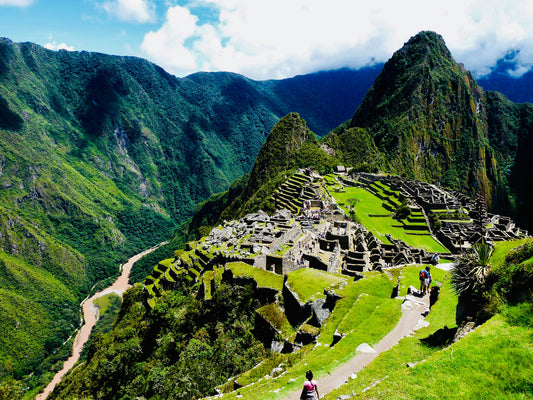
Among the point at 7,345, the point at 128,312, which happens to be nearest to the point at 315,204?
the point at 128,312

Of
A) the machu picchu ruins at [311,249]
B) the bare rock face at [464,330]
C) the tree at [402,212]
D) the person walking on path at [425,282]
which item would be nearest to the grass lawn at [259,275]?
the machu picchu ruins at [311,249]

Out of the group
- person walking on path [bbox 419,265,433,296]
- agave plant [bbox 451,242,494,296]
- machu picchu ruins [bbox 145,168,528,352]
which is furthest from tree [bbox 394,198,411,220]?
agave plant [bbox 451,242,494,296]

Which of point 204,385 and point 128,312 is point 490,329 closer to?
point 204,385

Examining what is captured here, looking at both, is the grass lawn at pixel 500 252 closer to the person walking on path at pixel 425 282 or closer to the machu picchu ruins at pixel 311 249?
the person walking on path at pixel 425 282

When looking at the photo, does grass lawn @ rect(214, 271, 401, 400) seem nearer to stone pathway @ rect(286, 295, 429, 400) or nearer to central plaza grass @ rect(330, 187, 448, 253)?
stone pathway @ rect(286, 295, 429, 400)

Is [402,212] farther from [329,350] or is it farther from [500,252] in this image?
[329,350]

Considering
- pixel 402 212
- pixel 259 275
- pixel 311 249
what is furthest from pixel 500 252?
pixel 402 212
